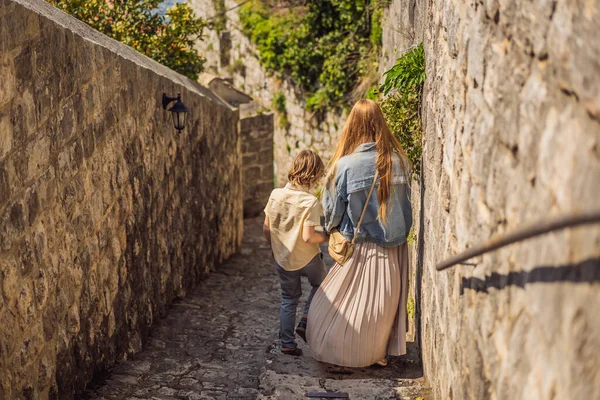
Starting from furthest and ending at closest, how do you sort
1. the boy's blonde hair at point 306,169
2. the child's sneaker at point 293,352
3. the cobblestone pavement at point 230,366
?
the child's sneaker at point 293,352, the boy's blonde hair at point 306,169, the cobblestone pavement at point 230,366

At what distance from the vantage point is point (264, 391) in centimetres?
371

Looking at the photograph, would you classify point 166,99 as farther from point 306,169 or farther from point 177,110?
point 306,169

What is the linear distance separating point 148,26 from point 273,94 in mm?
5043

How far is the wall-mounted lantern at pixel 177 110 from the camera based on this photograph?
19.6ft

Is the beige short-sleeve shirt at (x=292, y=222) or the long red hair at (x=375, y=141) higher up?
the long red hair at (x=375, y=141)

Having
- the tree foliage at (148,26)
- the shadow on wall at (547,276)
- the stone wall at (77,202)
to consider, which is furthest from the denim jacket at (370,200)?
the tree foliage at (148,26)

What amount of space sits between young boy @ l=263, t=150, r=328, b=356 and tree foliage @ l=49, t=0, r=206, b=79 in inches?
190

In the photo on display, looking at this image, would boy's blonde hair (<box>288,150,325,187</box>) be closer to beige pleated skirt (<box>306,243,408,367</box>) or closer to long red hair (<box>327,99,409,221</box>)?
long red hair (<box>327,99,409,221</box>)

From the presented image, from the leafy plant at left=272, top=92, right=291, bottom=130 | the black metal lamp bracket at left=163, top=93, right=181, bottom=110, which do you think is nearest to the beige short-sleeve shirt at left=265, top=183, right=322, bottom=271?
the black metal lamp bracket at left=163, top=93, right=181, bottom=110

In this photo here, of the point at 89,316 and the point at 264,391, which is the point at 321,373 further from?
the point at 89,316

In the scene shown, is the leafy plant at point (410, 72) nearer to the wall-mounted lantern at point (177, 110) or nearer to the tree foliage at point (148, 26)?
the wall-mounted lantern at point (177, 110)

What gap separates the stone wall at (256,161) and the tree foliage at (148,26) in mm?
2259

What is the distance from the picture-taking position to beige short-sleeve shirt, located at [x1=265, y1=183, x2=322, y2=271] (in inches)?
169

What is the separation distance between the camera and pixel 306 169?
4.24m
